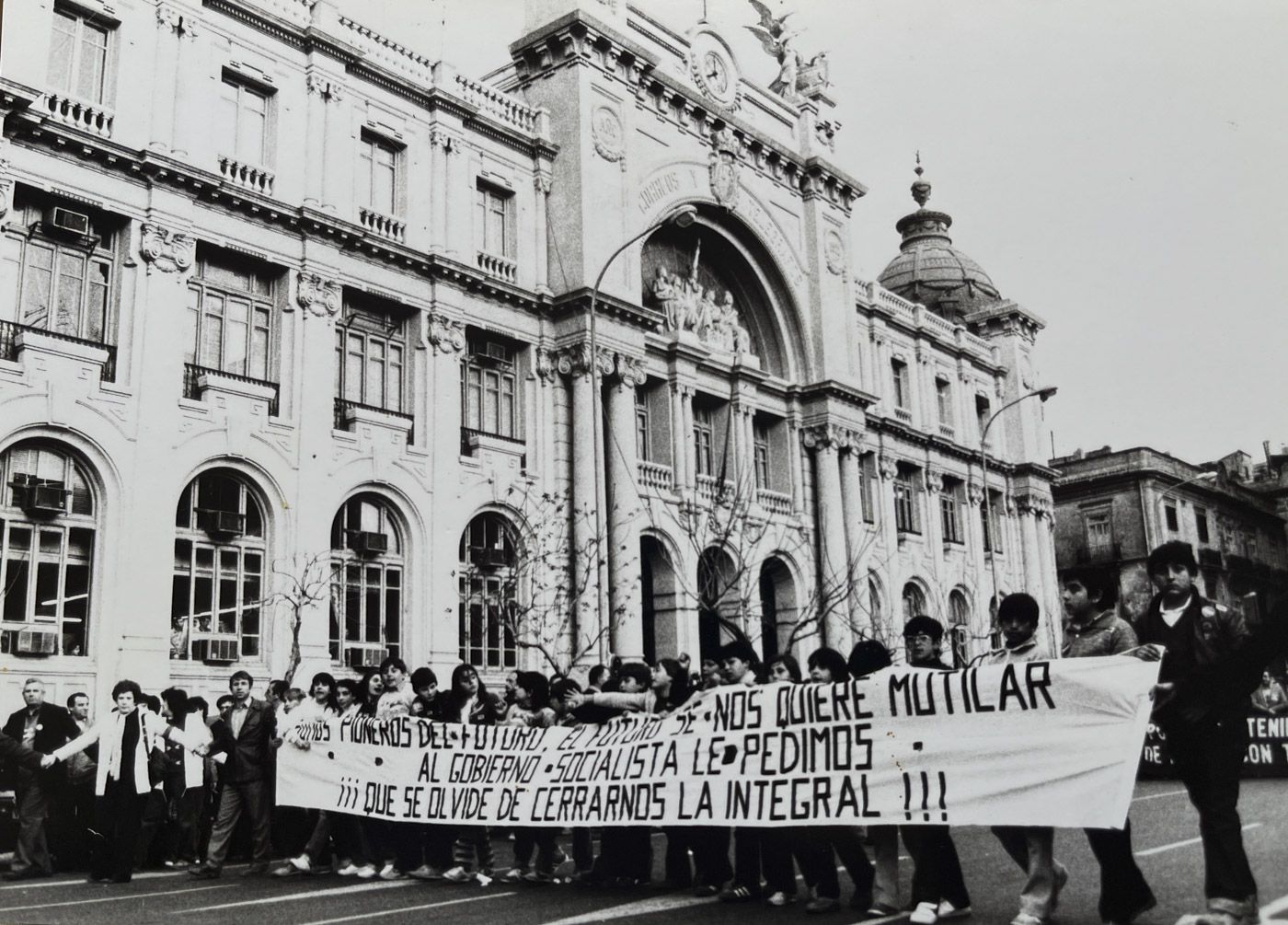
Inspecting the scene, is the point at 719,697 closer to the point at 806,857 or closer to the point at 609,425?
the point at 806,857

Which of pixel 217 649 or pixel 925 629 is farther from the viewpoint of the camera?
pixel 217 649

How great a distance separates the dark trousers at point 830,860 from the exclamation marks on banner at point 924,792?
67 centimetres

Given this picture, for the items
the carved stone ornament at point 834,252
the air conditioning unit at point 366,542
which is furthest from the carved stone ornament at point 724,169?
the air conditioning unit at point 366,542

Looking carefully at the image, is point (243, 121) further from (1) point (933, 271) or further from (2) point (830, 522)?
(1) point (933, 271)

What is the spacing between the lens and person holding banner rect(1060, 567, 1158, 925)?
7.78 m

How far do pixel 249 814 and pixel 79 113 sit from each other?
1312 cm

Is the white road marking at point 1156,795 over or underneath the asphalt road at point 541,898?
over

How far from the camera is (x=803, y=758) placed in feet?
30.6

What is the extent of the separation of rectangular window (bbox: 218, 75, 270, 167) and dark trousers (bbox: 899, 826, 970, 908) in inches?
741

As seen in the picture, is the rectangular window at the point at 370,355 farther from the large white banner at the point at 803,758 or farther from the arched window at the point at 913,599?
the arched window at the point at 913,599

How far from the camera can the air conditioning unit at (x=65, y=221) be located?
19797 mm

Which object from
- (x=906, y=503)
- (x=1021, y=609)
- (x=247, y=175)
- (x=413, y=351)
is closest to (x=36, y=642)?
(x=247, y=175)

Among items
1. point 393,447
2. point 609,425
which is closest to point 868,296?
point 609,425

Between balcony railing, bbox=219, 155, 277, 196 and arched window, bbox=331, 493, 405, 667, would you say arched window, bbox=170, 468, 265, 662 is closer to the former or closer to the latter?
arched window, bbox=331, 493, 405, 667
